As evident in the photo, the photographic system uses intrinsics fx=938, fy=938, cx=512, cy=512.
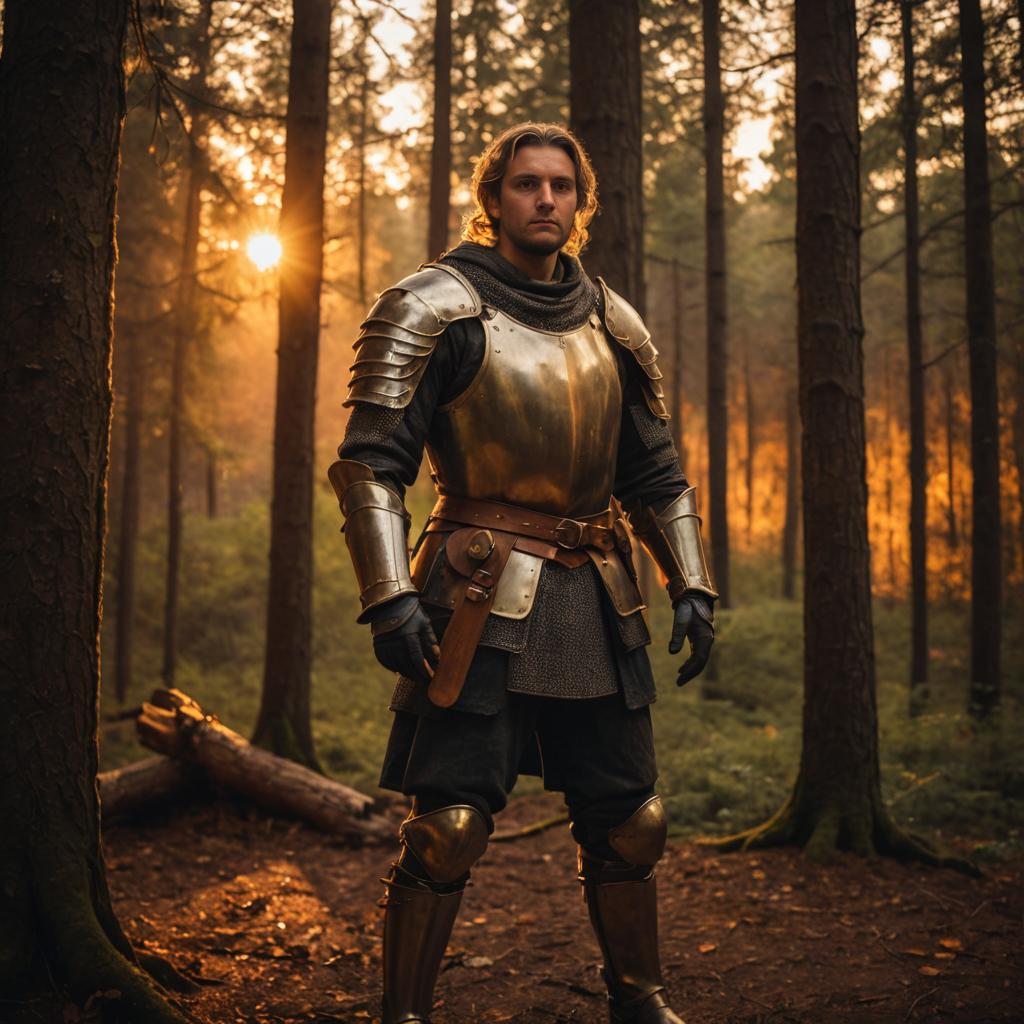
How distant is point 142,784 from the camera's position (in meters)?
6.08

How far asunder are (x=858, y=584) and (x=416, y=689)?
3.49m

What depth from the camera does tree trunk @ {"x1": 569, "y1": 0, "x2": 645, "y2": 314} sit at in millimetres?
5797

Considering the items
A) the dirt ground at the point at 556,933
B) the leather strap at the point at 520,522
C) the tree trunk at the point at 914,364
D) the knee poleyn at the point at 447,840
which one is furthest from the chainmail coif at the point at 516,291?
the tree trunk at the point at 914,364

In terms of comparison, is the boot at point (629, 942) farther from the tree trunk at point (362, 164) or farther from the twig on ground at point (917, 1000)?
the tree trunk at point (362, 164)

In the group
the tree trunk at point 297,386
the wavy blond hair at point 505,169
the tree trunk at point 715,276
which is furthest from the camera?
the tree trunk at point 715,276

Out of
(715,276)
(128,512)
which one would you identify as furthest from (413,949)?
(128,512)

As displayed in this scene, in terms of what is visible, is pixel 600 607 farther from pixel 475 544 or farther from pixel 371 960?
pixel 371 960

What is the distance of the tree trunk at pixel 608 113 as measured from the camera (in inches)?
228

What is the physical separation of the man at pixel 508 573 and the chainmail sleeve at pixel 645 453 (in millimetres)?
173

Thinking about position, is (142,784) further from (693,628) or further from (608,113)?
(608,113)

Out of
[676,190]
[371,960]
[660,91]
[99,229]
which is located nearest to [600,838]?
[371,960]

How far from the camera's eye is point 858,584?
5.52 meters

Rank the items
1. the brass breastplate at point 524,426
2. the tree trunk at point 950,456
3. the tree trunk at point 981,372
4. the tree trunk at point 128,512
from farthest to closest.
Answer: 1. the tree trunk at point 950,456
2. the tree trunk at point 128,512
3. the tree trunk at point 981,372
4. the brass breastplate at point 524,426

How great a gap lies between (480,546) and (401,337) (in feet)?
2.24
